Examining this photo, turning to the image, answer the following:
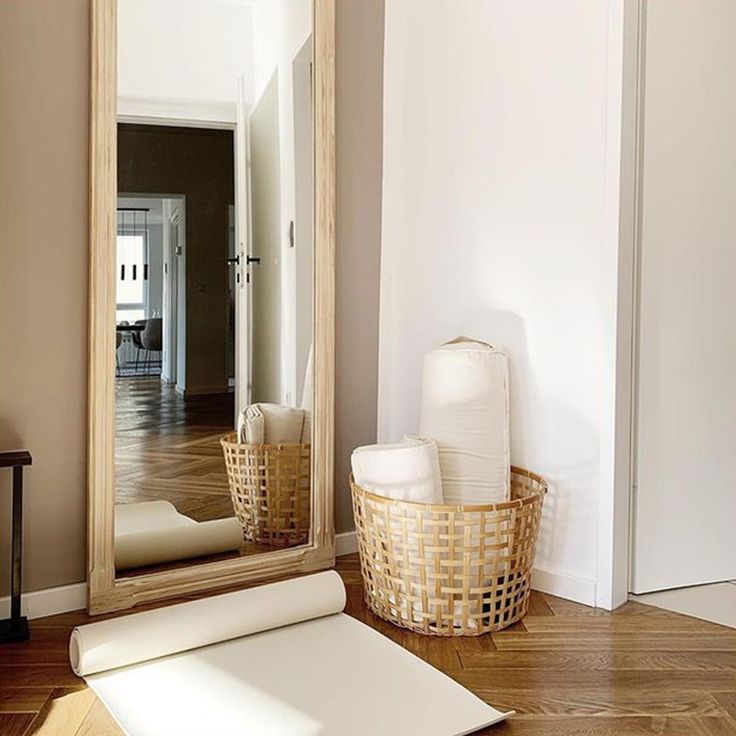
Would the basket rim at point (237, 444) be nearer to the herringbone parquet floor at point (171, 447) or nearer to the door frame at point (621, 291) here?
the herringbone parquet floor at point (171, 447)

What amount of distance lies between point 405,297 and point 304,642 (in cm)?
125

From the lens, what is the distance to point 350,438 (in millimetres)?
2896

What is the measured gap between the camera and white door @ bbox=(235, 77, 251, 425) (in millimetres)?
2531

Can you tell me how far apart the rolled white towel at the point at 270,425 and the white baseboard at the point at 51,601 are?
0.61 meters

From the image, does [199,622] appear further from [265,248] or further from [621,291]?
[621,291]

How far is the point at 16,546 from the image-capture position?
2.14 m

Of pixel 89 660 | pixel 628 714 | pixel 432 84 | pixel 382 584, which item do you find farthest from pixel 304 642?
pixel 432 84

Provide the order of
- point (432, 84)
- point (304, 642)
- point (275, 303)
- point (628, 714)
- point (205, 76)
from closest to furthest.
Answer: point (628, 714)
point (304, 642)
point (205, 76)
point (275, 303)
point (432, 84)

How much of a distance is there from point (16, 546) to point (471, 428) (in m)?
1.22

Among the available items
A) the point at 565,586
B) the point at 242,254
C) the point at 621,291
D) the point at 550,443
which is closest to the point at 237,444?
the point at 242,254

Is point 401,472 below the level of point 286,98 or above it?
below

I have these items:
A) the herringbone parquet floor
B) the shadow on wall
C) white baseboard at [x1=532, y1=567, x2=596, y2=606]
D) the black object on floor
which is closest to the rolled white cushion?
the shadow on wall

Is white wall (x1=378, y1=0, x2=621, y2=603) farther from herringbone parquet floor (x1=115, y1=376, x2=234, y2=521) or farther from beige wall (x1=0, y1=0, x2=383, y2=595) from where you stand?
beige wall (x1=0, y1=0, x2=383, y2=595)

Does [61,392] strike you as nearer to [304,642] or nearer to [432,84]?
[304,642]
